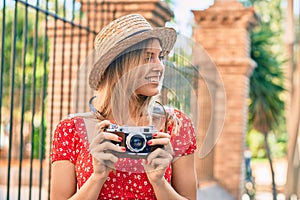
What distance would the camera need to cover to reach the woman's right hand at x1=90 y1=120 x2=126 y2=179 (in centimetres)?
229

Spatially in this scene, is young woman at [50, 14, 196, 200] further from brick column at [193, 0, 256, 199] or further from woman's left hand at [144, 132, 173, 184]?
brick column at [193, 0, 256, 199]

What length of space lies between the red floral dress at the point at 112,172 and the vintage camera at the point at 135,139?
24 centimetres

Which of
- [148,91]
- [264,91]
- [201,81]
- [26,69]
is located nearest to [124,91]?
[148,91]

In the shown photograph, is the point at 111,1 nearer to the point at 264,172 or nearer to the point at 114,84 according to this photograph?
the point at 114,84

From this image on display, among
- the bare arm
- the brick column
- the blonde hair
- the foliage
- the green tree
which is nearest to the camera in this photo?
the blonde hair

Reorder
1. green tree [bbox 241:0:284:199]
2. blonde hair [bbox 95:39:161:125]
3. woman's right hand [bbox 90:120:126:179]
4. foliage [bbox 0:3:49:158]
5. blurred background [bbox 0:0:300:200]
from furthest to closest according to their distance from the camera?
green tree [bbox 241:0:284:199] < foliage [bbox 0:3:49:158] < blurred background [bbox 0:0:300:200] < blonde hair [bbox 95:39:161:125] < woman's right hand [bbox 90:120:126:179]

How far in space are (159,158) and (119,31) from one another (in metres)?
0.50

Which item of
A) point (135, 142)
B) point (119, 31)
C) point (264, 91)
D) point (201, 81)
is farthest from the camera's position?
point (264, 91)

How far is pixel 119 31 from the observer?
99.6 inches

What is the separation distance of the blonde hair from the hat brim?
1cm

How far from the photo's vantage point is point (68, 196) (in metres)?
2.55

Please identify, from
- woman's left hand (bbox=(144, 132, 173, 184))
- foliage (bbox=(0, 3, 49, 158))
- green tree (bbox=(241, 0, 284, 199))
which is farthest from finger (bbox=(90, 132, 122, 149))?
green tree (bbox=(241, 0, 284, 199))

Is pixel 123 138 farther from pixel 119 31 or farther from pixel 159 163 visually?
pixel 119 31

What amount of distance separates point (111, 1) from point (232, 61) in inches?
175
